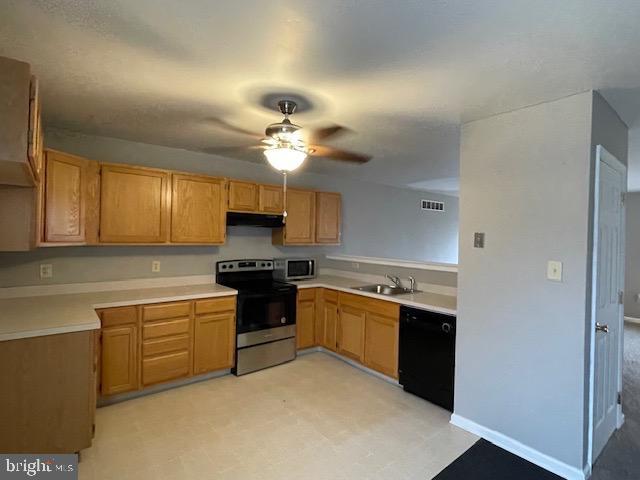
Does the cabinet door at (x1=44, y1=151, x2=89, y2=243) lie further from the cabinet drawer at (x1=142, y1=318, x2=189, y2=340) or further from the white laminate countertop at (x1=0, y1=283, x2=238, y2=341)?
the cabinet drawer at (x1=142, y1=318, x2=189, y2=340)

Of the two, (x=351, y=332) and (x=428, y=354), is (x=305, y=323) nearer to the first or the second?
(x=351, y=332)

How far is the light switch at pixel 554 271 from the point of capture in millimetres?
2129

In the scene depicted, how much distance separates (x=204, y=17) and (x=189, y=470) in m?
2.45

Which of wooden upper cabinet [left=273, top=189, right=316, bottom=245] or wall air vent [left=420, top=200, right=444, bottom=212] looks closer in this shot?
wooden upper cabinet [left=273, top=189, right=316, bottom=245]

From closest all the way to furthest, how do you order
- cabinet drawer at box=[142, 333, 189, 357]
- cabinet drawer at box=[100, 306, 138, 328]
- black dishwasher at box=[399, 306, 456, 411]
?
1. cabinet drawer at box=[100, 306, 138, 328]
2. black dishwasher at box=[399, 306, 456, 411]
3. cabinet drawer at box=[142, 333, 189, 357]

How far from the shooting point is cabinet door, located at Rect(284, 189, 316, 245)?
4160 mm

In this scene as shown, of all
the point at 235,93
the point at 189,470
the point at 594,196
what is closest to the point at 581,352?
the point at 594,196

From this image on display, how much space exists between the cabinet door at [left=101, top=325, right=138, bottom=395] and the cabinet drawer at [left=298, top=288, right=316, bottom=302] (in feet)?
5.71

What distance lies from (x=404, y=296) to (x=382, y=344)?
1.73 feet

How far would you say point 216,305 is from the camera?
329 cm

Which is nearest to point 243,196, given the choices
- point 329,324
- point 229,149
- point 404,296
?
point 229,149

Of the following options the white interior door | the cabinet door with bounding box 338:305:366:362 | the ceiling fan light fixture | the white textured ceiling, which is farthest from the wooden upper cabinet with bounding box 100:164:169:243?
the white interior door

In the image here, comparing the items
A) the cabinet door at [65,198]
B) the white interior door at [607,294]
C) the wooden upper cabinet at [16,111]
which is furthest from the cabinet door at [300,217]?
the white interior door at [607,294]

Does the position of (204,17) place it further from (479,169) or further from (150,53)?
(479,169)
